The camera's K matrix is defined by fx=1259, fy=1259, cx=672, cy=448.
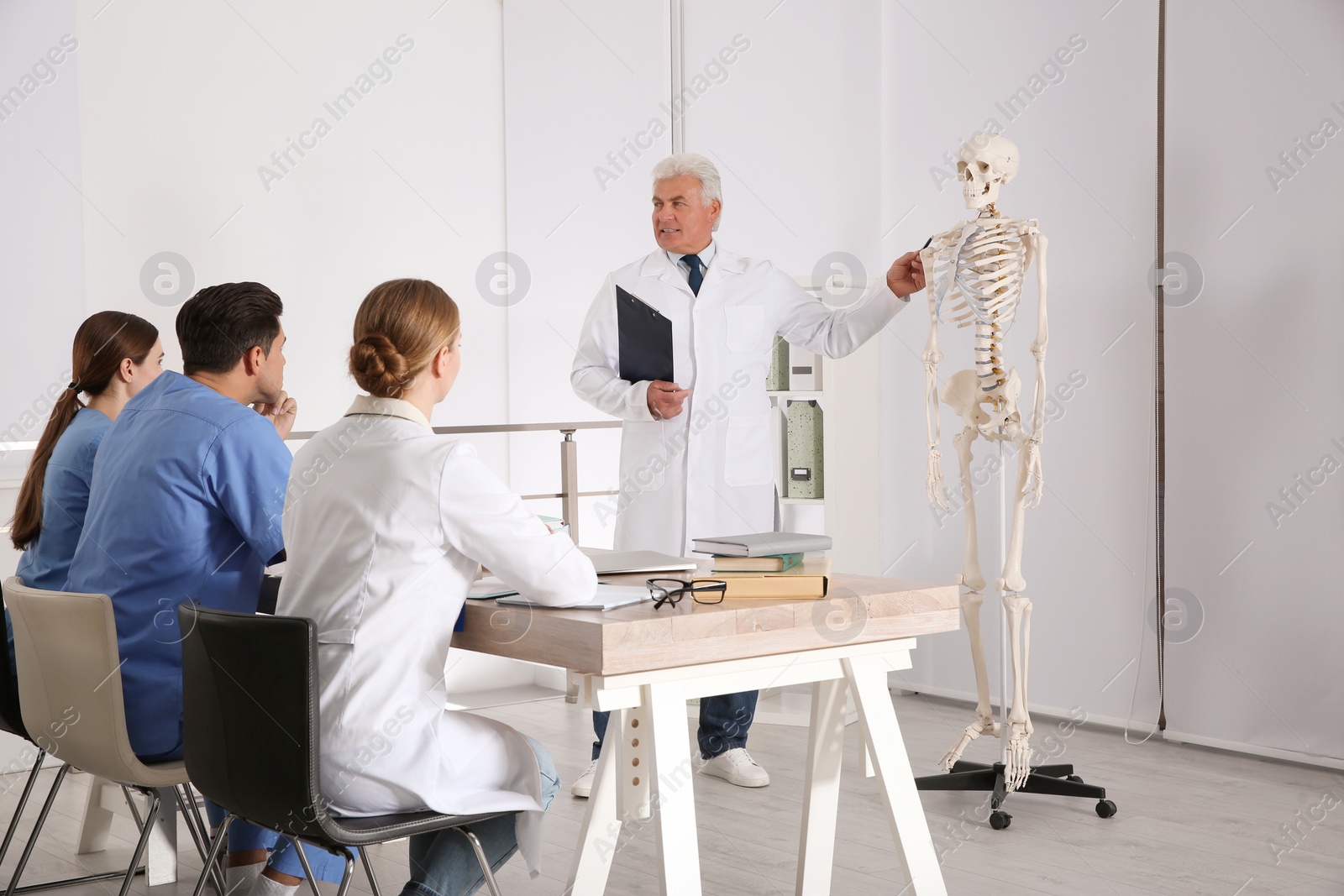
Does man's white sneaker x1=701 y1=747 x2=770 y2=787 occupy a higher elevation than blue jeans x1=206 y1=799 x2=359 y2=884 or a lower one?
lower

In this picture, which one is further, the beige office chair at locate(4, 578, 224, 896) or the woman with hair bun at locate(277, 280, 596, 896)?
the beige office chair at locate(4, 578, 224, 896)

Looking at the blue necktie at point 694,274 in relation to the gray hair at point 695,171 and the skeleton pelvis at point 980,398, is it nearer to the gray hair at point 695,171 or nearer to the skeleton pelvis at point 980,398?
the gray hair at point 695,171

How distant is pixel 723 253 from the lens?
3586mm

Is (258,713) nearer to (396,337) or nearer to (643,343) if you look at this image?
(396,337)

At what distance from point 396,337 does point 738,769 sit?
2094mm

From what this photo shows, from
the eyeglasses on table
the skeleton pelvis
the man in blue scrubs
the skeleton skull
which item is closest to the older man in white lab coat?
the skeleton pelvis

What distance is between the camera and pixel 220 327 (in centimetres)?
244

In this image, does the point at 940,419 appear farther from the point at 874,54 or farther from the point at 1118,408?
the point at 874,54

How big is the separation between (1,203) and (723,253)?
7.33 feet

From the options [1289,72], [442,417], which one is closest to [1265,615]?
[1289,72]

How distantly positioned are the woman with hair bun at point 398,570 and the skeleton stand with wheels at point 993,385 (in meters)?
1.59

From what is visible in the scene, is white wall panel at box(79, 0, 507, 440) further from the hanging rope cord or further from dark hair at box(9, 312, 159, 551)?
the hanging rope cord

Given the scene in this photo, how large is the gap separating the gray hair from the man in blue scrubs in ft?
4.99

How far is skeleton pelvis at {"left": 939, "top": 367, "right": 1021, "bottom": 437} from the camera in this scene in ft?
10.2
